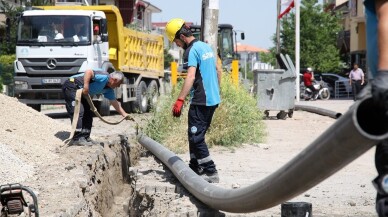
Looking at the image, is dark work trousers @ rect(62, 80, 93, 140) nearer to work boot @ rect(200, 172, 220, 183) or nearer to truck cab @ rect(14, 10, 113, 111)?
work boot @ rect(200, 172, 220, 183)

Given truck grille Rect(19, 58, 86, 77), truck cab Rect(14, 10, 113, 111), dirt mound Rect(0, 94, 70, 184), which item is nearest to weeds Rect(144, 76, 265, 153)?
dirt mound Rect(0, 94, 70, 184)

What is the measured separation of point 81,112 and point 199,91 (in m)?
4.74

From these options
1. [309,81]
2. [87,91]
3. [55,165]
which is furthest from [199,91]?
[309,81]

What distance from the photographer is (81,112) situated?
13.3 meters

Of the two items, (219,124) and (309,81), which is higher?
(219,124)

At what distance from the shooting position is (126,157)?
13727 millimetres

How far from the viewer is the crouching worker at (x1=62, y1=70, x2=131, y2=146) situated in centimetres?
1266

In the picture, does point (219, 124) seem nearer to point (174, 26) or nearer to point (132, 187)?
point (132, 187)

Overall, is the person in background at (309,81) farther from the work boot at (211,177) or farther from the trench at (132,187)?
the work boot at (211,177)

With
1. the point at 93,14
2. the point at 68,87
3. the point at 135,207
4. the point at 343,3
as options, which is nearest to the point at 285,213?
the point at 135,207

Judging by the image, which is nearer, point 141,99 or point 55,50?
point 55,50

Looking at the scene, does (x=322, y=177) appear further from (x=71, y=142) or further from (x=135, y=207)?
(x=71, y=142)

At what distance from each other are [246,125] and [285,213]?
27.5 feet

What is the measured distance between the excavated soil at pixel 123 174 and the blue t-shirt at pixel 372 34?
11.8 ft
